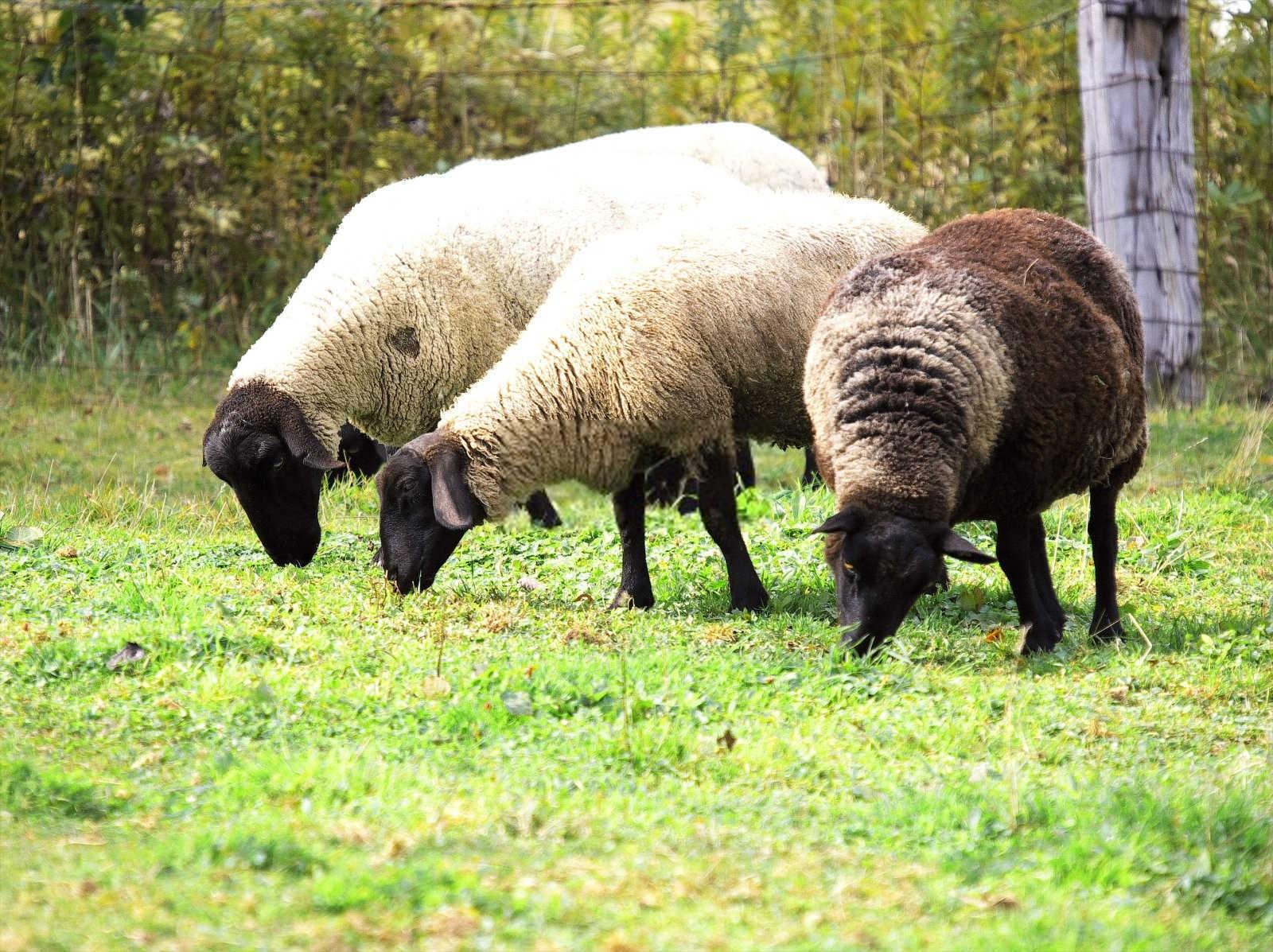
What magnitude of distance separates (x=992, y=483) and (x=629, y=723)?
1820 millimetres

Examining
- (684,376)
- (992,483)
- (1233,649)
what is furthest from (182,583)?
(1233,649)

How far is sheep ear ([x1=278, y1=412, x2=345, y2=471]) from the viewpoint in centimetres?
682

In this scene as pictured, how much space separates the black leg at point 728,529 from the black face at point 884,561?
96cm

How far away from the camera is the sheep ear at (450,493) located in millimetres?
5938

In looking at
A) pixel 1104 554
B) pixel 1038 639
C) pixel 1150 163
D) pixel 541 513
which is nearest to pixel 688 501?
pixel 541 513

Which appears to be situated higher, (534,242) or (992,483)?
(534,242)

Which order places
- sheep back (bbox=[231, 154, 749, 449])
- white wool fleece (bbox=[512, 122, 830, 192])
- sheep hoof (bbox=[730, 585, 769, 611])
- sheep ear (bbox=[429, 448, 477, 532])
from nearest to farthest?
1. sheep ear (bbox=[429, 448, 477, 532])
2. sheep hoof (bbox=[730, 585, 769, 611])
3. sheep back (bbox=[231, 154, 749, 449])
4. white wool fleece (bbox=[512, 122, 830, 192])

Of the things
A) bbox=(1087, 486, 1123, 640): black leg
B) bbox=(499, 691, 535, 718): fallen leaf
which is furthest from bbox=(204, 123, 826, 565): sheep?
bbox=(1087, 486, 1123, 640): black leg

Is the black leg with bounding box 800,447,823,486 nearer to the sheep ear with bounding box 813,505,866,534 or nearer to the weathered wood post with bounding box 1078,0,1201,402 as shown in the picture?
the weathered wood post with bounding box 1078,0,1201,402

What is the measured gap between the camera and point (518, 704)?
4539 mm

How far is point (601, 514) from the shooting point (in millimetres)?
8430

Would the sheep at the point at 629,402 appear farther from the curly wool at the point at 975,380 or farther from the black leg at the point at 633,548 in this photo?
the curly wool at the point at 975,380

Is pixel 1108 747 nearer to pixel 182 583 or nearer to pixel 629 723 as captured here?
pixel 629 723

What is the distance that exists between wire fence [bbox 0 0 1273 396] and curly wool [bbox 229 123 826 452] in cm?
418
